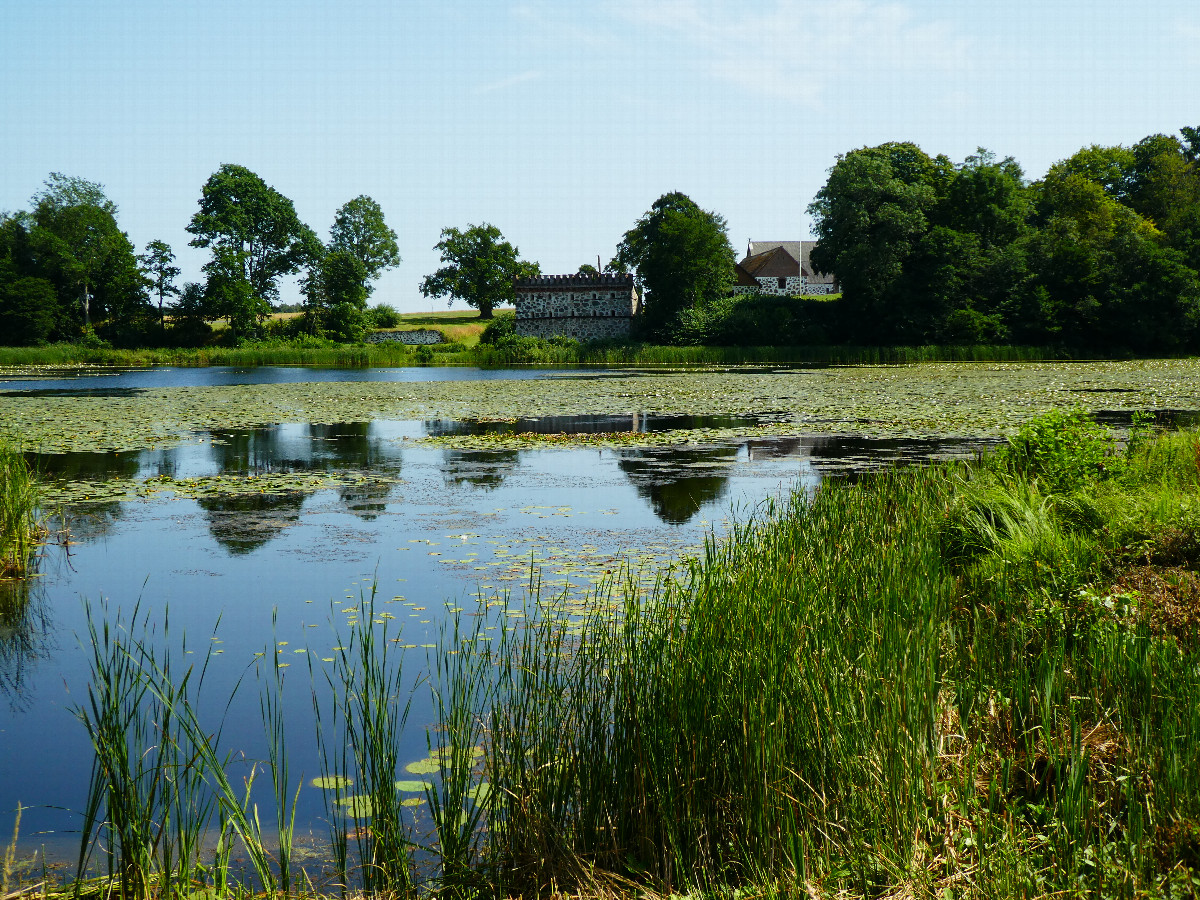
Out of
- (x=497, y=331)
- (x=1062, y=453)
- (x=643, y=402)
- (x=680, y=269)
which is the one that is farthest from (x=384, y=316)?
(x=1062, y=453)

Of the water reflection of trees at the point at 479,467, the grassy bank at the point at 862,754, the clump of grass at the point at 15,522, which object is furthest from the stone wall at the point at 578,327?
the grassy bank at the point at 862,754

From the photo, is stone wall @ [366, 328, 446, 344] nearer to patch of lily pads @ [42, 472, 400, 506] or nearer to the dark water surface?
the dark water surface

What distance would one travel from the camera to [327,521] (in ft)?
26.4

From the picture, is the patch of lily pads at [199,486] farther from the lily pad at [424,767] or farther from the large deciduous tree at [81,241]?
the large deciduous tree at [81,241]

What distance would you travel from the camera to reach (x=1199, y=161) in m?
58.5

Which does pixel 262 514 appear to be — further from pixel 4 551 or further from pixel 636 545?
pixel 636 545

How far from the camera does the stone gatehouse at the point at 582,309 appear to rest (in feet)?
183

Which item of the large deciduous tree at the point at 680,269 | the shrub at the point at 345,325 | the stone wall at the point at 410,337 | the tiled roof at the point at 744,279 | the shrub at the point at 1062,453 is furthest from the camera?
the tiled roof at the point at 744,279

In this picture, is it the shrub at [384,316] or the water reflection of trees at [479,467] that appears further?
the shrub at [384,316]

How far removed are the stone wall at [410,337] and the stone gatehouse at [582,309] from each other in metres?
5.06

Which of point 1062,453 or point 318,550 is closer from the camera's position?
point 1062,453

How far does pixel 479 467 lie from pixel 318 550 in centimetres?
457

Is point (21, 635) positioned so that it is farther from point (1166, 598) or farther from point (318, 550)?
point (1166, 598)

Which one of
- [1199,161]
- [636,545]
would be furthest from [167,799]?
[1199,161]
